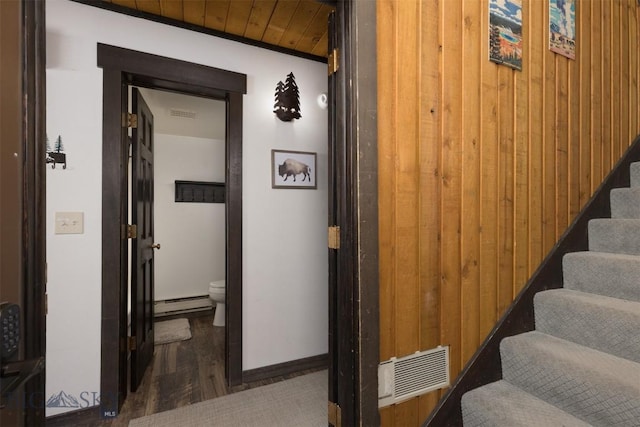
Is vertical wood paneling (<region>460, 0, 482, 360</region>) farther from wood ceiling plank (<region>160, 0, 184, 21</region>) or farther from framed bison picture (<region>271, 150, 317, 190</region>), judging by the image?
wood ceiling plank (<region>160, 0, 184, 21</region>)

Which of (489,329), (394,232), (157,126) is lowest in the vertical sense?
(489,329)

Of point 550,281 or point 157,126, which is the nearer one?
point 550,281

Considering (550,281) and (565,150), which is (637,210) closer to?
(565,150)

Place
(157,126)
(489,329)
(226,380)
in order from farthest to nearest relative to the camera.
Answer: (157,126) < (226,380) < (489,329)

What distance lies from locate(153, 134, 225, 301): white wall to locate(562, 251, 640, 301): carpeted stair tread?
3.86 meters

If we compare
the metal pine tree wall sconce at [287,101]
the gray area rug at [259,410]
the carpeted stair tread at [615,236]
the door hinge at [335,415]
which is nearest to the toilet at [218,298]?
the gray area rug at [259,410]

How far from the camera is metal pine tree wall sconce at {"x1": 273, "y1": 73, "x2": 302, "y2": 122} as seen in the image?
2.47 metres

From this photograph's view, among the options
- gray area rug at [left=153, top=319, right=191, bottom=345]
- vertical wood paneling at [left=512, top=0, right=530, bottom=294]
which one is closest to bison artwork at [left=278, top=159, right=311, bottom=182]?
vertical wood paneling at [left=512, top=0, right=530, bottom=294]

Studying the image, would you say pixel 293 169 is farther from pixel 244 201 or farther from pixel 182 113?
pixel 182 113

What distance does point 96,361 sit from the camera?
194 centimetres

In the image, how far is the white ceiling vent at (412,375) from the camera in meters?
1.35

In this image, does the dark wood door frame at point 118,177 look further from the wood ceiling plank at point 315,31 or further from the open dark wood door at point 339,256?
the open dark wood door at point 339,256

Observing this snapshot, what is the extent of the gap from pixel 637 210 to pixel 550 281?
2.27 ft

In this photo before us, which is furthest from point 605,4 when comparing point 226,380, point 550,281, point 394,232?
point 226,380
